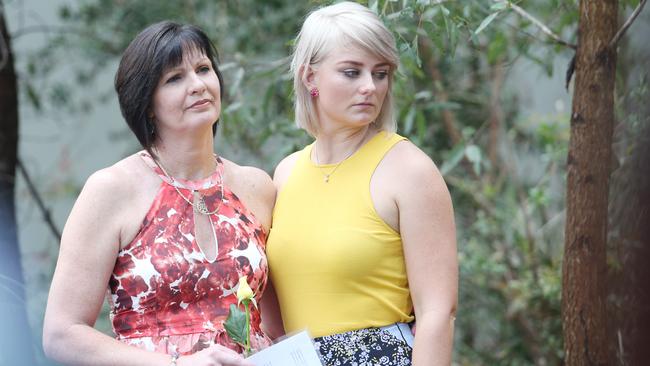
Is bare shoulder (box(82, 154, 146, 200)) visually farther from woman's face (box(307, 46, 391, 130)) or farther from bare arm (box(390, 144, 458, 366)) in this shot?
bare arm (box(390, 144, 458, 366))

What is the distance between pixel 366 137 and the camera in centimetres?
225

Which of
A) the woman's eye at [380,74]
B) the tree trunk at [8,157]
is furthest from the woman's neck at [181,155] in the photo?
the tree trunk at [8,157]

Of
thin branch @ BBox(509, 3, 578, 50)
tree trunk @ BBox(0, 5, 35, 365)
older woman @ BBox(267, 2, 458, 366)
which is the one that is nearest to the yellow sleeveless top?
older woman @ BBox(267, 2, 458, 366)

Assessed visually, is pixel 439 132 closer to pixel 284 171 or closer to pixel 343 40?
pixel 284 171

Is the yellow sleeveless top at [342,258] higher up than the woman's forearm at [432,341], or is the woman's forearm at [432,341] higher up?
the yellow sleeveless top at [342,258]

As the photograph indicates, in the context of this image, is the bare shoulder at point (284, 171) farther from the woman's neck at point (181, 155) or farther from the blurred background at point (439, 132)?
the blurred background at point (439, 132)

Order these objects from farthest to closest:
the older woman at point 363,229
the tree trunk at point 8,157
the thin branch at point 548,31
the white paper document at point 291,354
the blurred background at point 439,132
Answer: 1. the blurred background at point 439,132
2. the tree trunk at point 8,157
3. the thin branch at point 548,31
4. the older woman at point 363,229
5. the white paper document at point 291,354

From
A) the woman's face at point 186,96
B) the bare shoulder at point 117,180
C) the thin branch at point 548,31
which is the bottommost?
the bare shoulder at point 117,180

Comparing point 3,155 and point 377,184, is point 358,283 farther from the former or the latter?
point 3,155

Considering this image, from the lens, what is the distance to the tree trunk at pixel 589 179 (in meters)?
2.35

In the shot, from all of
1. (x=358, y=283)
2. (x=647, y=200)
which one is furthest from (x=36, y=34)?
(x=647, y=200)

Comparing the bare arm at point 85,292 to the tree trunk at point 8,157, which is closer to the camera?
the bare arm at point 85,292

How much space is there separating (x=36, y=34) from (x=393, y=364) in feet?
16.0

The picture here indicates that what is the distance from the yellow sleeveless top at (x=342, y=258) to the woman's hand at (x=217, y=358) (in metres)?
0.26
